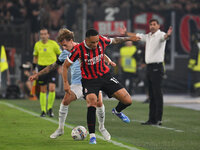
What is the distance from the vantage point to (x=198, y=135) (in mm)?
11203

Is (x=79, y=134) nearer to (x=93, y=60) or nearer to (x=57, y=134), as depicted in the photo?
(x=57, y=134)

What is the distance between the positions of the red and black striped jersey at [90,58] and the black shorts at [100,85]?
7 cm

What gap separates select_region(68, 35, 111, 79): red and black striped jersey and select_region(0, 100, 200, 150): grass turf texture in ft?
3.62

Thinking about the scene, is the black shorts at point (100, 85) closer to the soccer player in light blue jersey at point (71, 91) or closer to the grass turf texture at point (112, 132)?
the soccer player in light blue jersey at point (71, 91)

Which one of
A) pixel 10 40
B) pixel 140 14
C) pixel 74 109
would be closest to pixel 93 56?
pixel 74 109

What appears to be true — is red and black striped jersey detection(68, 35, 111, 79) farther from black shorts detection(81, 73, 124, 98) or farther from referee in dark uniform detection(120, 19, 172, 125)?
referee in dark uniform detection(120, 19, 172, 125)

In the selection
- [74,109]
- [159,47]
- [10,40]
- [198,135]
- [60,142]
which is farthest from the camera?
[10,40]

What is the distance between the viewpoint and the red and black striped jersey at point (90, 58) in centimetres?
980

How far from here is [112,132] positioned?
37.7 ft

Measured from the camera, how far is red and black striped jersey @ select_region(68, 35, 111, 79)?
32.1ft

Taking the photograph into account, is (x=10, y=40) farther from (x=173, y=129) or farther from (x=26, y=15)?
(x=173, y=129)

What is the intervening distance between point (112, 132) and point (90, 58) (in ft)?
6.97

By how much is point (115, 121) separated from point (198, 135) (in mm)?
2953

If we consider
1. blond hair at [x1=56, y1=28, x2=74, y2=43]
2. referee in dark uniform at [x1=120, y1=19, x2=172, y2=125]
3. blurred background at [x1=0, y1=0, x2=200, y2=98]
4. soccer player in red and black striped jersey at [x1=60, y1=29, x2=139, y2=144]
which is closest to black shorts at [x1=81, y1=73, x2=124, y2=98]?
soccer player in red and black striped jersey at [x1=60, y1=29, x2=139, y2=144]
